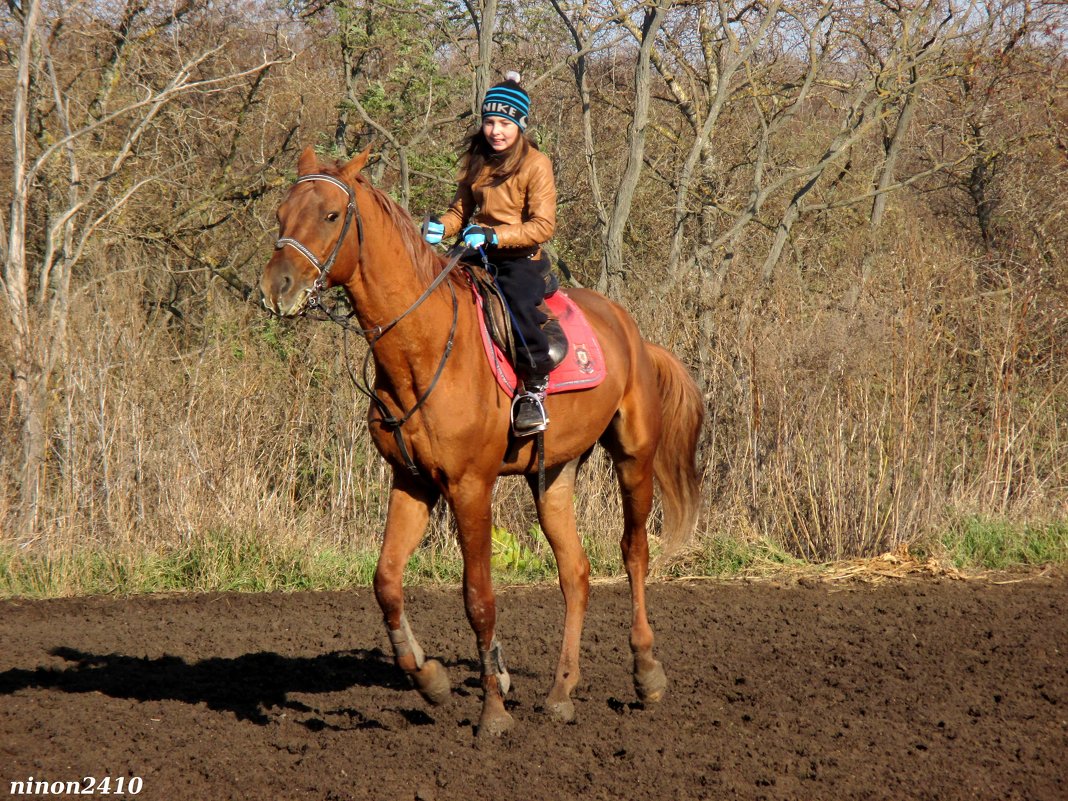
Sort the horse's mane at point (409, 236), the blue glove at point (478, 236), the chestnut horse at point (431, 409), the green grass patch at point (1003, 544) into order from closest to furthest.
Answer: the chestnut horse at point (431, 409), the horse's mane at point (409, 236), the blue glove at point (478, 236), the green grass patch at point (1003, 544)

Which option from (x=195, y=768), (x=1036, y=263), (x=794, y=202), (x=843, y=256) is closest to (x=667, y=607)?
(x=195, y=768)

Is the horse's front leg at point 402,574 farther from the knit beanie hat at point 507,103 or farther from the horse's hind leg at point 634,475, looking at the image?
the knit beanie hat at point 507,103

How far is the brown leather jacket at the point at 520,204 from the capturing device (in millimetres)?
4676

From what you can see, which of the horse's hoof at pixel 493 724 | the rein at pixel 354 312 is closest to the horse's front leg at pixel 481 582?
the horse's hoof at pixel 493 724

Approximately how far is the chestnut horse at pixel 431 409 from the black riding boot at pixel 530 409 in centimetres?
9

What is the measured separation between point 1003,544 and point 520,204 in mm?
5509

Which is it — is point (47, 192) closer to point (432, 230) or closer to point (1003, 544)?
point (432, 230)

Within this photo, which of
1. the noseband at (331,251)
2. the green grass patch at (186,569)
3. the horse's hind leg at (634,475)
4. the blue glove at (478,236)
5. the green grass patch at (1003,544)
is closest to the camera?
the noseband at (331,251)

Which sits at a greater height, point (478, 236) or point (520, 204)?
point (520, 204)

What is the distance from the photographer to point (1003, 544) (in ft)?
27.5

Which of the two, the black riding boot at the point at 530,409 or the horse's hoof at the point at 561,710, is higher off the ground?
the black riding boot at the point at 530,409

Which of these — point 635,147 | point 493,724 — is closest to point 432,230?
point 493,724

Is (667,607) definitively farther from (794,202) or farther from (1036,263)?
(794,202)

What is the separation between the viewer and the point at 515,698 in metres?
5.31
